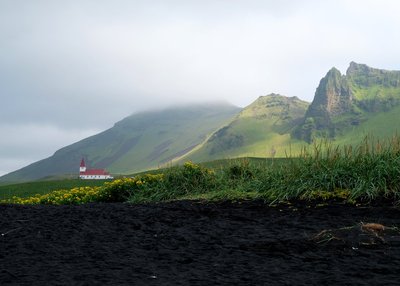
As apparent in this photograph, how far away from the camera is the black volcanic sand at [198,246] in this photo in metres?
4.21

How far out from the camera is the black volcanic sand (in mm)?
4211

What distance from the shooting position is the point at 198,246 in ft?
17.9

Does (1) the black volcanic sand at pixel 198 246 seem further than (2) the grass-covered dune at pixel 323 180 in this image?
No

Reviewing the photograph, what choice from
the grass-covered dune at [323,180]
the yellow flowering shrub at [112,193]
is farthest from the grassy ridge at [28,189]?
the grass-covered dune at [323,180]

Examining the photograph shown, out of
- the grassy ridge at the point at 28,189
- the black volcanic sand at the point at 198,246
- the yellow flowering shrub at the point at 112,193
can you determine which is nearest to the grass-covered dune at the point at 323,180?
the black volcanic sand at the point at 198,246

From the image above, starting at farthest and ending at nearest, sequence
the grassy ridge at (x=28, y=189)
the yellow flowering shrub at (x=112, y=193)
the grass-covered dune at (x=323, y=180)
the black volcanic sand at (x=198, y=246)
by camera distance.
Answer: the grassy ridge at (x=28, y=189)
the yellow flowering shrub at (x=112, y=193)
the grass-covered dune at (x=323, y=180)
the black volcanic sand at (x=198, y=246)

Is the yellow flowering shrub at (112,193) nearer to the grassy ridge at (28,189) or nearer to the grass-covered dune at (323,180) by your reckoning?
the grass-covered dune at (323,180)

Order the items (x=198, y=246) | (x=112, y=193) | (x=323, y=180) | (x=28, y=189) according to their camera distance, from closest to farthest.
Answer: (x=198, y=246), (x=323, y=180), (x=112, y=193), (x=28, y=189)

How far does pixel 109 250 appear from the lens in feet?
17.1

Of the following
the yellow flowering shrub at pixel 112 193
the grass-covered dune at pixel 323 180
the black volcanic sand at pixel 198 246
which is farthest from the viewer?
the yellow flowering shrub at pixel 112 193

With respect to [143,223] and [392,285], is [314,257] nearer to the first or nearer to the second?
[392,285]

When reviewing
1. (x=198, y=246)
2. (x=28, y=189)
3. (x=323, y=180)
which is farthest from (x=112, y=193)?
(x=28, y=189)

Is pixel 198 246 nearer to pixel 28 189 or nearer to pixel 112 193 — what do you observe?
pixel 112 193

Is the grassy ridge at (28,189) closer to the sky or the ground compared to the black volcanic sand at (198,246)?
closer to the sky
